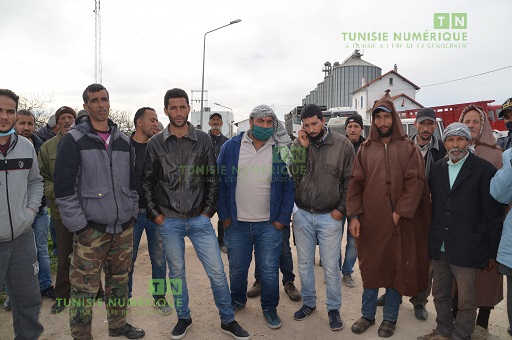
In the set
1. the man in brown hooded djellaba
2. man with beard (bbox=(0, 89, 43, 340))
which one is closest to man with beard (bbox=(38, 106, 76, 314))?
man with beard (bbox=(0, 89, 43, 340))

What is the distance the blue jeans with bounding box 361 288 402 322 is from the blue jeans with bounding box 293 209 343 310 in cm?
28

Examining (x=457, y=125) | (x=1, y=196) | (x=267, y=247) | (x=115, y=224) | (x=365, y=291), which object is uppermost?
(x=457, y=125)

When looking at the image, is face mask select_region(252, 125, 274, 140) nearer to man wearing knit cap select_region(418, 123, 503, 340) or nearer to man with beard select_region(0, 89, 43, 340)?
man wearing knit cap select_region(418, 123, 503, 340)

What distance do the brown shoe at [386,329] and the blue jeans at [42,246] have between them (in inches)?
157

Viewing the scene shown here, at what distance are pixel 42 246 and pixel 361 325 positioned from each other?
3.97m

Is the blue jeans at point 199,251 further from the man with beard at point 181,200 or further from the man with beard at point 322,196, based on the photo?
the man with beard at point 322,196

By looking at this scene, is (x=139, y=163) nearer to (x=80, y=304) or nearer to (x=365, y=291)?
(x=80, y=304)

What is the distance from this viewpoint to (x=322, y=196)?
11.5 feet

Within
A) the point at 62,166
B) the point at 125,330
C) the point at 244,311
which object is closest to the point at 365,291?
the point at 244,311

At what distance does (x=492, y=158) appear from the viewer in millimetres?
3369

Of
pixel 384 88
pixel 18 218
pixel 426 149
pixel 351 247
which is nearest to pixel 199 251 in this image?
pixel 18 218

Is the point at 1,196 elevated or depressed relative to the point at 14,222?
elevated

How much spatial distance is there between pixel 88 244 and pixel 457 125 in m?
3.58

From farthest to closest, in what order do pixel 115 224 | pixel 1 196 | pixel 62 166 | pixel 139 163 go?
pixel 139 163
pixel 115 224
pixel 62 166
pixel 1 196
